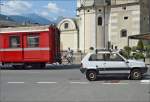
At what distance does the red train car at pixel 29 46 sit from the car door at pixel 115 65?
1016 centimetres

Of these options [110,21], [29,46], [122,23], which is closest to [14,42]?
[29,46]

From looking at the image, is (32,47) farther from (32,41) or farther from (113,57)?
(113,57)

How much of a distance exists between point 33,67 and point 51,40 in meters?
2.59

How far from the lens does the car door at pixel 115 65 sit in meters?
21.4

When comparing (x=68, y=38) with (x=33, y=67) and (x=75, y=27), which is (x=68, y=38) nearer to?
(x=75, y=27)

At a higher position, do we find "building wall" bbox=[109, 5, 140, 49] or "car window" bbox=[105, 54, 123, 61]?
"building wall" bbox=[109, 5, 140, 49]

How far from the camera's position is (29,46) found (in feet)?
104

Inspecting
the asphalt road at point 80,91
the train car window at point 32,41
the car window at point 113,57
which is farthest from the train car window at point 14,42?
the car window at point 113,57

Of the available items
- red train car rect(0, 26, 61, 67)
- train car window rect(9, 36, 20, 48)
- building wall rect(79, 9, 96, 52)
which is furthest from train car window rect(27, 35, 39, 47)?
building wall rect(79, 9, 96, 52)

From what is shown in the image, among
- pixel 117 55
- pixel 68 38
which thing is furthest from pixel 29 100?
pixel 68 38

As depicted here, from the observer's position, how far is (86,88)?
17922 mm

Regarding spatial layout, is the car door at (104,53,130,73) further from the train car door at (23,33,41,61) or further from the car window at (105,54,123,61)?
the train car door at (23,33,41,61)

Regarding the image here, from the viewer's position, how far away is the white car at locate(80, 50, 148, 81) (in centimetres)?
2142

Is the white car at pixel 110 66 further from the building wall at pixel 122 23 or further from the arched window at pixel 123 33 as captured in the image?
the arched window at pixel 123 33
